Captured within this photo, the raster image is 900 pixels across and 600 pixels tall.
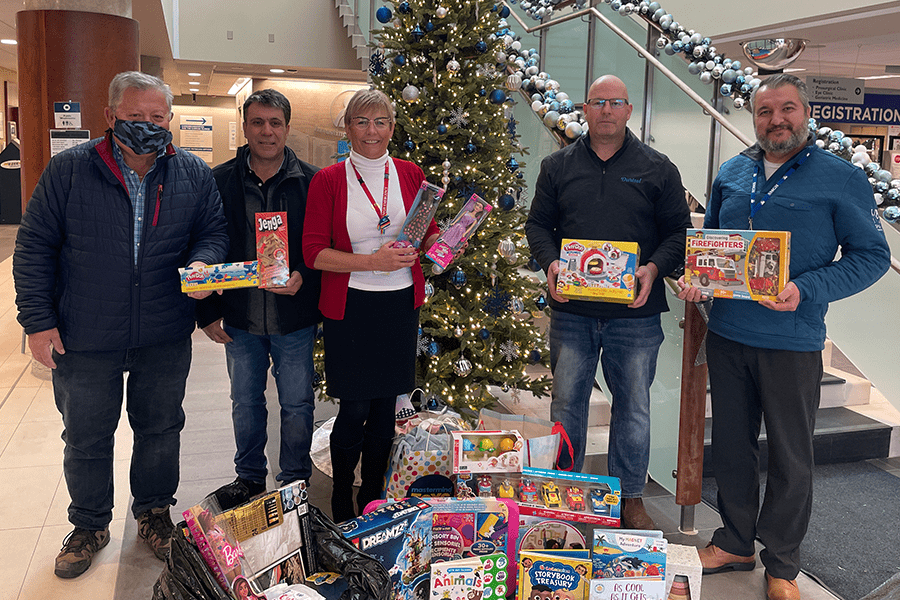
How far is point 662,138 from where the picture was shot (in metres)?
4.74

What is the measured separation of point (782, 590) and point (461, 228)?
67.5 inches

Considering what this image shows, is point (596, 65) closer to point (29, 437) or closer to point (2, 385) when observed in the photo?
point (29, 437)

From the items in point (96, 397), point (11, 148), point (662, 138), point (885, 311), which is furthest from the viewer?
point (11, 148)

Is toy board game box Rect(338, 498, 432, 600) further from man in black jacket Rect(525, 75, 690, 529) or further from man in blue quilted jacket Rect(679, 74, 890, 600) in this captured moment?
man in blue quilted jacket Rect(679, 74, 890, 600)

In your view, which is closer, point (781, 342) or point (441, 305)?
point (781, 342)

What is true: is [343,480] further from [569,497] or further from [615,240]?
[615,240]

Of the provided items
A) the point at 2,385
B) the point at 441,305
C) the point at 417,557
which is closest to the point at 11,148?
the point at 2,385

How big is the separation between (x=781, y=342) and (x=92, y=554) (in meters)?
2.61

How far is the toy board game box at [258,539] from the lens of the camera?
2033 mm

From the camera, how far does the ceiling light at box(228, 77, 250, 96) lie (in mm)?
12450

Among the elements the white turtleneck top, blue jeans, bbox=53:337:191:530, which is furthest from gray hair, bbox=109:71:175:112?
blue jeans, bbox=53:337:191:530

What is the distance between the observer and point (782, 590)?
8.34 feet

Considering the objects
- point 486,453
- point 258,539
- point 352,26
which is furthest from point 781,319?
point 352,26

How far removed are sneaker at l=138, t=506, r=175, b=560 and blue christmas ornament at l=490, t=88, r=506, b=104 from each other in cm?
248
